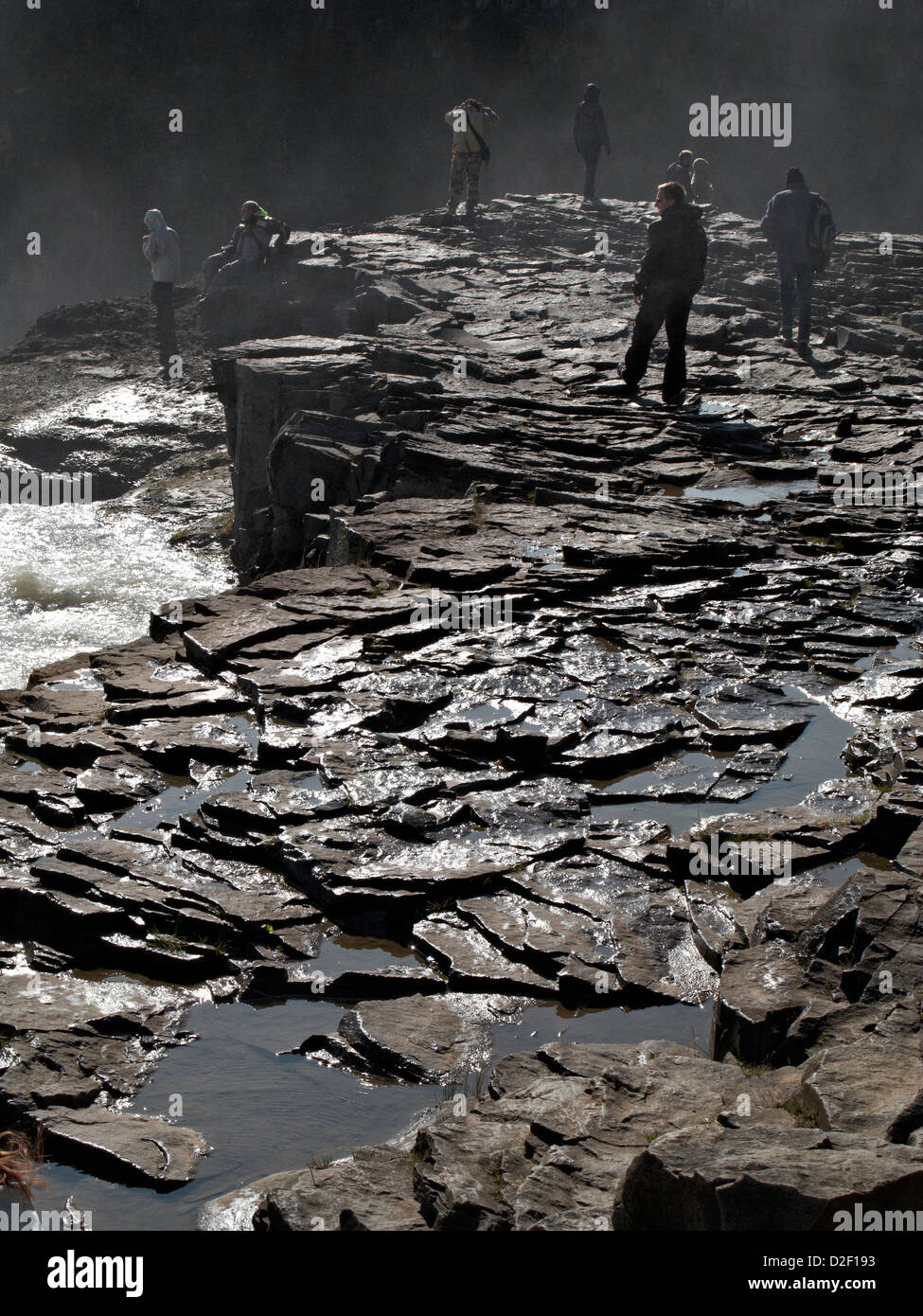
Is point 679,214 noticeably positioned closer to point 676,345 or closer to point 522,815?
point 676,345

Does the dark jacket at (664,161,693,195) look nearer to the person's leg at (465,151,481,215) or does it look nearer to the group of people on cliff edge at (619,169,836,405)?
the person's leg at (465,151,481,215)

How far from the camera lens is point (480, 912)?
5527 mm

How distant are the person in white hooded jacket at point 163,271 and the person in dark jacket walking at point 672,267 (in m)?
11.0

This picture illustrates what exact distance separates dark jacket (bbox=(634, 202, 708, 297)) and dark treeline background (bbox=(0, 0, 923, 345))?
32708 millimetres

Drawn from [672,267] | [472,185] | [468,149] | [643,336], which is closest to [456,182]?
[472,185]

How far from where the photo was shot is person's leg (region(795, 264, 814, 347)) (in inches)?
661

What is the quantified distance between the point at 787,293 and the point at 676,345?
4235 millimetres

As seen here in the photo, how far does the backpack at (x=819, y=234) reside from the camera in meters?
→ 16.5

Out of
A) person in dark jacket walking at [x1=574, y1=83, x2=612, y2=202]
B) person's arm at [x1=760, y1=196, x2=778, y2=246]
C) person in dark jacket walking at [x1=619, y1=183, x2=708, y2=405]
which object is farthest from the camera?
person in dark jacket walking at [x1=574, y1=83, x2=612, y2=202]

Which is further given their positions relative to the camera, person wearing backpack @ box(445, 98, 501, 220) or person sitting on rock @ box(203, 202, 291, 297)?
person wearing backpack @ box(445, 98, 501, 220)

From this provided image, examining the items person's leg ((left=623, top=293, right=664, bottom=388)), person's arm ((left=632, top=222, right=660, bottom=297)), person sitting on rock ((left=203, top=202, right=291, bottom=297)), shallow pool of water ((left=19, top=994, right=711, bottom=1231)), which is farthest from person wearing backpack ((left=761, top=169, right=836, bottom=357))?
shallow pool of water ((left=19, top=994, right=711, bottom=1231))

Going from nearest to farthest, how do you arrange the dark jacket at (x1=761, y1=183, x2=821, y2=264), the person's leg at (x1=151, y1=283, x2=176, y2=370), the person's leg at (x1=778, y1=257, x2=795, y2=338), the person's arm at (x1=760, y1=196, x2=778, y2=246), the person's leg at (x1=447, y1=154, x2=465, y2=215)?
the dark jacket at (x1=761, y1=183, x2=821, y2=264) < the person's arm at (x1=760, y1=196, x2=778, y2=246) < the person's leg at (x1=778, y1=257, x2=795, y2=338) < the person's leg at (x1=151, y1=283, x2=176, y2=370) < the person's leg at (x1=447, y1=154, x2=465, y2=215)

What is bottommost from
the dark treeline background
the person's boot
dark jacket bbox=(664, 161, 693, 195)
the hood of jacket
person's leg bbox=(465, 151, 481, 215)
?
the person's boot
